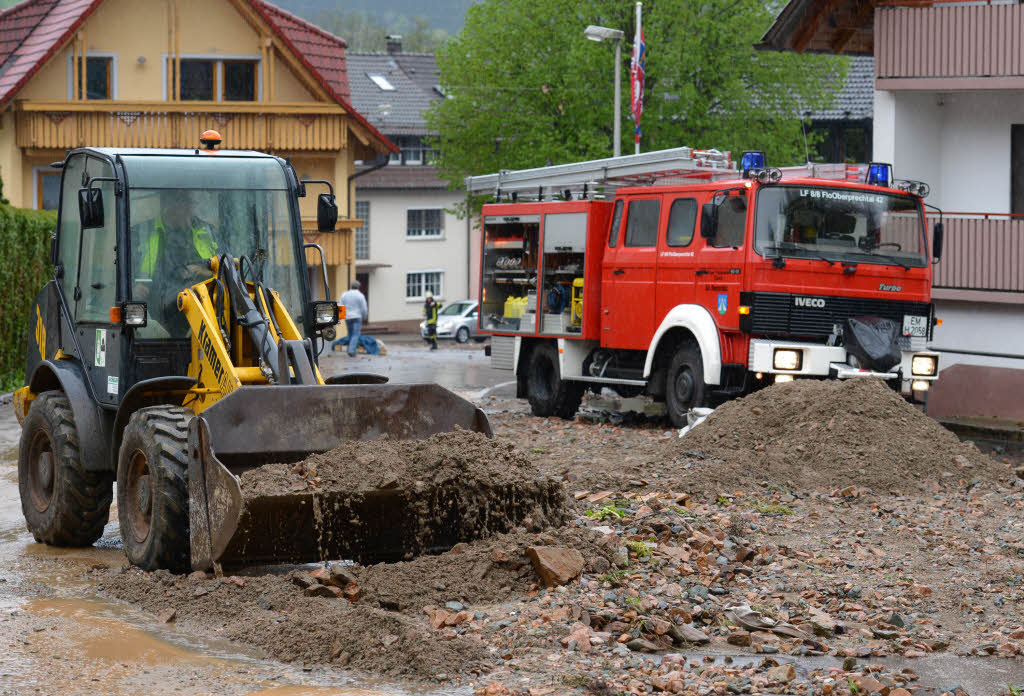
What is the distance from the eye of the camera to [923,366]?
16.8 m

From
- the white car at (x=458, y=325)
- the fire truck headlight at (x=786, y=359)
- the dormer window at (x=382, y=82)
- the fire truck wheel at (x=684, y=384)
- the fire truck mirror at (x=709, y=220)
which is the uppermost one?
the dormer window at (x=382, y=82)

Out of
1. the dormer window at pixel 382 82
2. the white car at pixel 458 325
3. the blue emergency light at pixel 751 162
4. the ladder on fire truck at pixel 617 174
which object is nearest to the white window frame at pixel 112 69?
the white car at pixel 458 325

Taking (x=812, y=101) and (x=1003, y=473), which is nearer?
(x=1003, y=473)

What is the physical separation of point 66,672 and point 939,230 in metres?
12.6

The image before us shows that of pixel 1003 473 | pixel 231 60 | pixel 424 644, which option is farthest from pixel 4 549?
pixel 231 60

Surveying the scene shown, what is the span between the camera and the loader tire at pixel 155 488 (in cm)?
871

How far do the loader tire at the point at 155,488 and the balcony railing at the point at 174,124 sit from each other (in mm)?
30135

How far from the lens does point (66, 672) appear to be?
7.06 metres

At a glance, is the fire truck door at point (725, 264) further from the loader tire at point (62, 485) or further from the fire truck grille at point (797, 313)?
the loader tire at point (62, 485)

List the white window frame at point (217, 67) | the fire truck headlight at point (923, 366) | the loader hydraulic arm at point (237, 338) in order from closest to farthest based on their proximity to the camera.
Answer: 1. the loader hydraulic arm at point (237, 338)
2. the fire truck headlight at point (923, 366)
3. the white window frame at point (217, 67)

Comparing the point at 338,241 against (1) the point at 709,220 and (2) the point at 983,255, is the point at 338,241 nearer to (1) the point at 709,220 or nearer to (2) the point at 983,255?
(2) the point at 983,255

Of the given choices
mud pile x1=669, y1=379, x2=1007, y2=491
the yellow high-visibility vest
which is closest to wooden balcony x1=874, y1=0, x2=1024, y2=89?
mud pile x1=669, y1=379, x2=1007, y2=491

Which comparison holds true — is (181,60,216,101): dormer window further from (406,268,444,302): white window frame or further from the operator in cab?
the operator in cab

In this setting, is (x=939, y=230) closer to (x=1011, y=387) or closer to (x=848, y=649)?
(x=1011, y=387)
